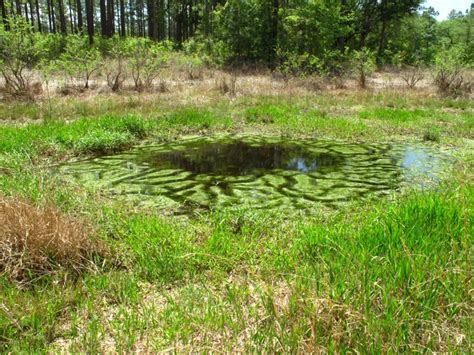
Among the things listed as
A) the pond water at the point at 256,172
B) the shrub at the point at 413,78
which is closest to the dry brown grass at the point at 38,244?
the pond water at the point at 256,172

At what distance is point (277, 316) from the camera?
2518 mm

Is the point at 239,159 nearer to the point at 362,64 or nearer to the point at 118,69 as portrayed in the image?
the point at 118,69

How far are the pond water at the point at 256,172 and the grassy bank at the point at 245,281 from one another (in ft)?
2.25

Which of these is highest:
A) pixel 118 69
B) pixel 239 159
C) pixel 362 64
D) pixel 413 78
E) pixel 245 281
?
pixel 362 64

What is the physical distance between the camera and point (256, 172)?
23.7 feet

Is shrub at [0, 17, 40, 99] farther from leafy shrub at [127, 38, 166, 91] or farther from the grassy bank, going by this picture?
the grassy bank

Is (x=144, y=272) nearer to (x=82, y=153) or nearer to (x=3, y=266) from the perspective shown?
(x=3, y=266)

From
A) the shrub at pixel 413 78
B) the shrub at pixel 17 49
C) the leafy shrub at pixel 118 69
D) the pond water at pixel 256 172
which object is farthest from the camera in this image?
→ the shrub at pixel 413 78

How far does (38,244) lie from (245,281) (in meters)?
1.87

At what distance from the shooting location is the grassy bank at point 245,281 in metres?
2.40

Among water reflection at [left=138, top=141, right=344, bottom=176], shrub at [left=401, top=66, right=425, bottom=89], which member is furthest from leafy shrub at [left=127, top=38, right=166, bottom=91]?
shrub at [left=401, top=66, right=425, bottom=89]

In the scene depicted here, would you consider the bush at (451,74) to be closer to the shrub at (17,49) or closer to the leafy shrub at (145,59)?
the leafy shrub at (145,59)

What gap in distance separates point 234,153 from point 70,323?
6.23 m

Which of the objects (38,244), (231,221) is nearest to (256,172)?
(231,221)
